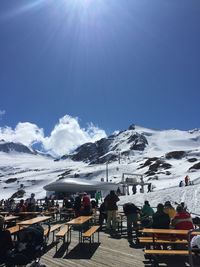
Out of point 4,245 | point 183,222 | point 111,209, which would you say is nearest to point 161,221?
point 183,222

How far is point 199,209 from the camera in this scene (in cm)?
2589

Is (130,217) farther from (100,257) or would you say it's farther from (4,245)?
(4,245)

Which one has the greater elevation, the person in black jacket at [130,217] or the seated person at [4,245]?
the person in black jacket at [130,217]

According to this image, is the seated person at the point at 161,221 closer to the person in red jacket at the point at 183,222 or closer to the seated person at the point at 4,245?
the person in red jacket at the point at 183,222

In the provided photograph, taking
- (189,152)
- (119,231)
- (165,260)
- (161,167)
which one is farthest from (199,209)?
(189,152)

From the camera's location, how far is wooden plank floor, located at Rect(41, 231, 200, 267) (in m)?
9.45

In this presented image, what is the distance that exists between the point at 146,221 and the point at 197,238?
18.7 ft

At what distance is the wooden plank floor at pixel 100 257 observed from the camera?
9.45m

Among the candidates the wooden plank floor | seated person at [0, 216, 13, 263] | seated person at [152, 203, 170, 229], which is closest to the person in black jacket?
the wooden plank floor

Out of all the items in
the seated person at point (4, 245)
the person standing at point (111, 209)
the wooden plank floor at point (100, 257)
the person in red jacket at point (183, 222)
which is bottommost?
the wooden plank floor at point (100, 257)

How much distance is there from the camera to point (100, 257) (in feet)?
34.1

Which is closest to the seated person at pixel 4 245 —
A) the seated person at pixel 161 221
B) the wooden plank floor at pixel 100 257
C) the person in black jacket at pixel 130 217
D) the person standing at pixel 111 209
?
the wooden plank floor at pixel 100 257

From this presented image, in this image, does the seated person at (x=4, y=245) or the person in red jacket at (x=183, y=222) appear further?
the person in red jacket at (x=183, y=222)

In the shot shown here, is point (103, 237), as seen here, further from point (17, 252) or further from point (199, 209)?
point (199, 209)
